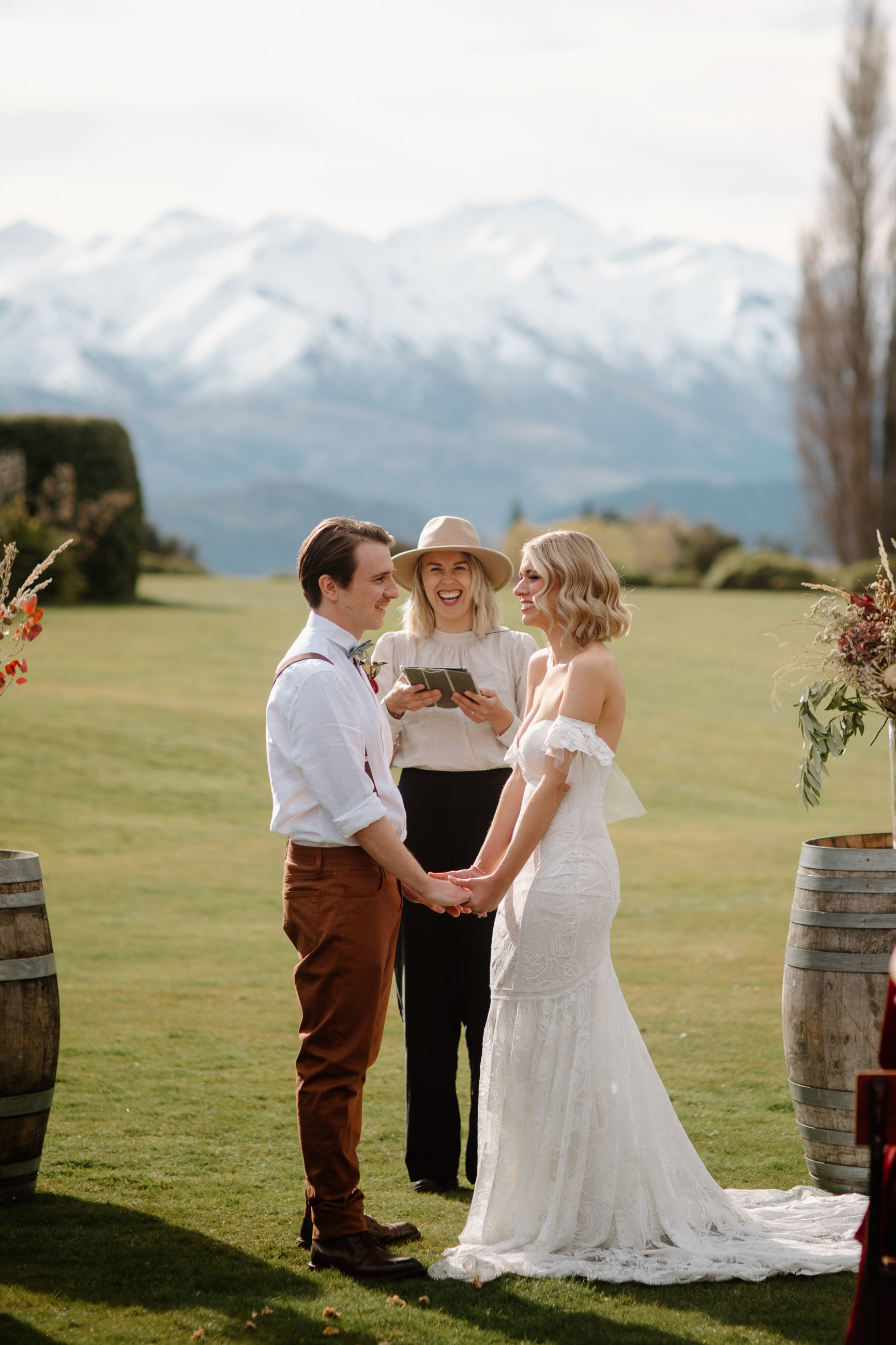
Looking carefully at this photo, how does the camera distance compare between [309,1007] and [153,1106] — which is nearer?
[309,1007]

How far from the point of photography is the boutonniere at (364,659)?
3.92 m

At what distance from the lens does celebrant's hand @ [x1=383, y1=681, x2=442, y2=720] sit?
478cm

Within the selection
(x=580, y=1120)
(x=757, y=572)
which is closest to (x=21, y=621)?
(x=580, y=1120)

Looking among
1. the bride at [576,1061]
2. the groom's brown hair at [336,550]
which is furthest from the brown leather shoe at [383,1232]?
the groom's brown hair at [336,550]

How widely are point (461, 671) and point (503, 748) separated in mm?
408

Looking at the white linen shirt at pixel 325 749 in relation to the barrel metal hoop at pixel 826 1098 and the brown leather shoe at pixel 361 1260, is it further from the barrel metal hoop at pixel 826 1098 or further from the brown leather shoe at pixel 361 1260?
the barrel metal hoop at pixel 826 1098

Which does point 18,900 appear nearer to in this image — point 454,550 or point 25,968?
point 25,968

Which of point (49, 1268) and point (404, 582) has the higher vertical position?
point (404, 582)

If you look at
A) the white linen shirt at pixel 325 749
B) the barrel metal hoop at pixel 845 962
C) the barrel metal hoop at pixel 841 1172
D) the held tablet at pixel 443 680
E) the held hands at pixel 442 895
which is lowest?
the barrel metal hoop at pixel 841 1172

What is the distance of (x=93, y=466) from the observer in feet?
82.9

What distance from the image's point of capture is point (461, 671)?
15.5 feet

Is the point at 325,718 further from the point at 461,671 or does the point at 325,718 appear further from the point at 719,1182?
the point at 719,1182

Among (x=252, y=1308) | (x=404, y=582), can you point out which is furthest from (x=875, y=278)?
(x=252, y=1308)

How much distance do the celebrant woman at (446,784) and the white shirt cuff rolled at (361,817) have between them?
43.0 inches
